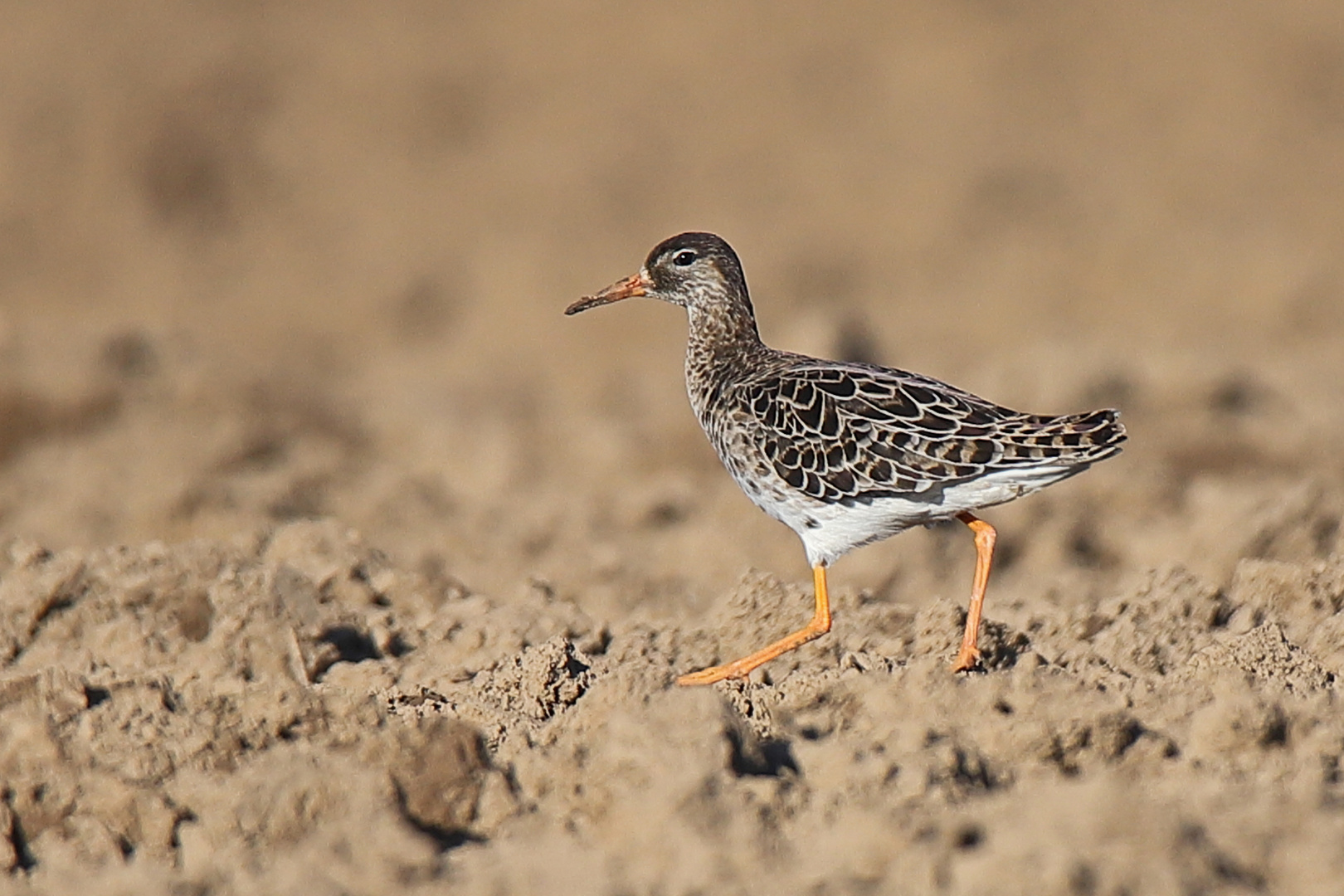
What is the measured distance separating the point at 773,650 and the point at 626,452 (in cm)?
660

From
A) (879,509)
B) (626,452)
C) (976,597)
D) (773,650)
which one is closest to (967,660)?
(976,597)

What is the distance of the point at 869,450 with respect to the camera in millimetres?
7301

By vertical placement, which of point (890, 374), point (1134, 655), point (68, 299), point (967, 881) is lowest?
point (967, 881)

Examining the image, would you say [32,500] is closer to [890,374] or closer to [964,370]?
[890,374]

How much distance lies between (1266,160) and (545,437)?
57.0ft

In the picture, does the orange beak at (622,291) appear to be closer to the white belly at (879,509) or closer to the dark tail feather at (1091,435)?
the white belly at (879,509)

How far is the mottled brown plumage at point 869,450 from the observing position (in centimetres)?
705

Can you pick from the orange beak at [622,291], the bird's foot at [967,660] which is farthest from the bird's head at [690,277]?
the bird's foot at [967,660]

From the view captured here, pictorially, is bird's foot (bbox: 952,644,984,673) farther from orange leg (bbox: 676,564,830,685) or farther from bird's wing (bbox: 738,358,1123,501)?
bird's wing (bbox: 738,358,1123,501)

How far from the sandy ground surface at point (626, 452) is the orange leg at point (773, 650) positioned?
0.13m

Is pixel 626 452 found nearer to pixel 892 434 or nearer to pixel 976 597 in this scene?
pixel 892 434

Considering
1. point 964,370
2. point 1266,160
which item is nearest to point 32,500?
point 964,370

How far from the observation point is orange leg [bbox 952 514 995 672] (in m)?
6.53

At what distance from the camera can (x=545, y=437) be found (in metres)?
14.2
